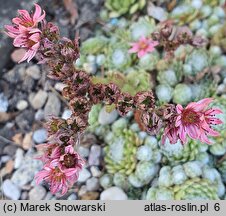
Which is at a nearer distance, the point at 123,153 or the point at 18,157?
the point at 123,153

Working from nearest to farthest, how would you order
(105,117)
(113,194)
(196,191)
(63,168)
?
(63,168), (196,191), (113,194), (105,117)

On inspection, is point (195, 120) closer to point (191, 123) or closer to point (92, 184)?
point (191, 123)

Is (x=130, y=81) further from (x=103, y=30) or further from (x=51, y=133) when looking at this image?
(x=51, y=133)

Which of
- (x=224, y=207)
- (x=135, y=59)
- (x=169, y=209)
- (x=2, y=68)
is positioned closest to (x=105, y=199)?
(x=169, y=209)

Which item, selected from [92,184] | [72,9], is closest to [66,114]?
[92,184]

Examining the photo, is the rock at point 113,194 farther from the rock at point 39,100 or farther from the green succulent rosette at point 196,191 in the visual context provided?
the rock at point 39,100

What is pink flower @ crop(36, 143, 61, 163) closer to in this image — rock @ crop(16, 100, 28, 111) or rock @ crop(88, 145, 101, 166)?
rock @ crop(88, 145, 101, 166)
